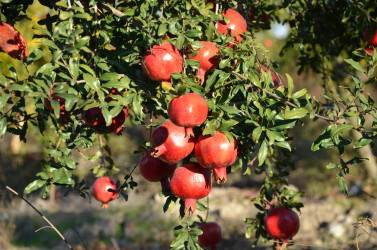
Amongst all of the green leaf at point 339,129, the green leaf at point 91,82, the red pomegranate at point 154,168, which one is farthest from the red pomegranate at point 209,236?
the green leaf at point 91,82

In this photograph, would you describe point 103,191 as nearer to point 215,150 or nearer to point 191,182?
point 191,182

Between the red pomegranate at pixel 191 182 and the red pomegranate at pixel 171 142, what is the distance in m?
0.07

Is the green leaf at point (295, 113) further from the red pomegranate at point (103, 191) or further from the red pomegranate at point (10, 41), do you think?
the red pomegranate at point (103, 191)

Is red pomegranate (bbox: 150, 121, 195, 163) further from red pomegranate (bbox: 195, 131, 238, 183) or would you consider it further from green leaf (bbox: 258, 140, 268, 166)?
green leaf (bbox: 258, 140, 268, 166)

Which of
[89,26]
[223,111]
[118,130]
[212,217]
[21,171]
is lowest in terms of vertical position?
[21,171]

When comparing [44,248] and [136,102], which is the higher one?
[136,102]

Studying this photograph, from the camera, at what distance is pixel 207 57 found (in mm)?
1019

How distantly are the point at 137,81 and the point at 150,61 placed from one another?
0.35 ft

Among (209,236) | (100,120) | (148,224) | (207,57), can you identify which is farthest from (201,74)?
(148,224)

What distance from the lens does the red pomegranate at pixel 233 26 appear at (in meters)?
1.14

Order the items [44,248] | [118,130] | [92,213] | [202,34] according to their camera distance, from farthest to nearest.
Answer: [92,213] → [44,248] → [118,130] → [202,34]

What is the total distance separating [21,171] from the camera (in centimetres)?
693

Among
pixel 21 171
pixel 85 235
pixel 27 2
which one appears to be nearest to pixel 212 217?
pixel 85 235

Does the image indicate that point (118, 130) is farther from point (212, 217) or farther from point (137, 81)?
point (212, 217)
